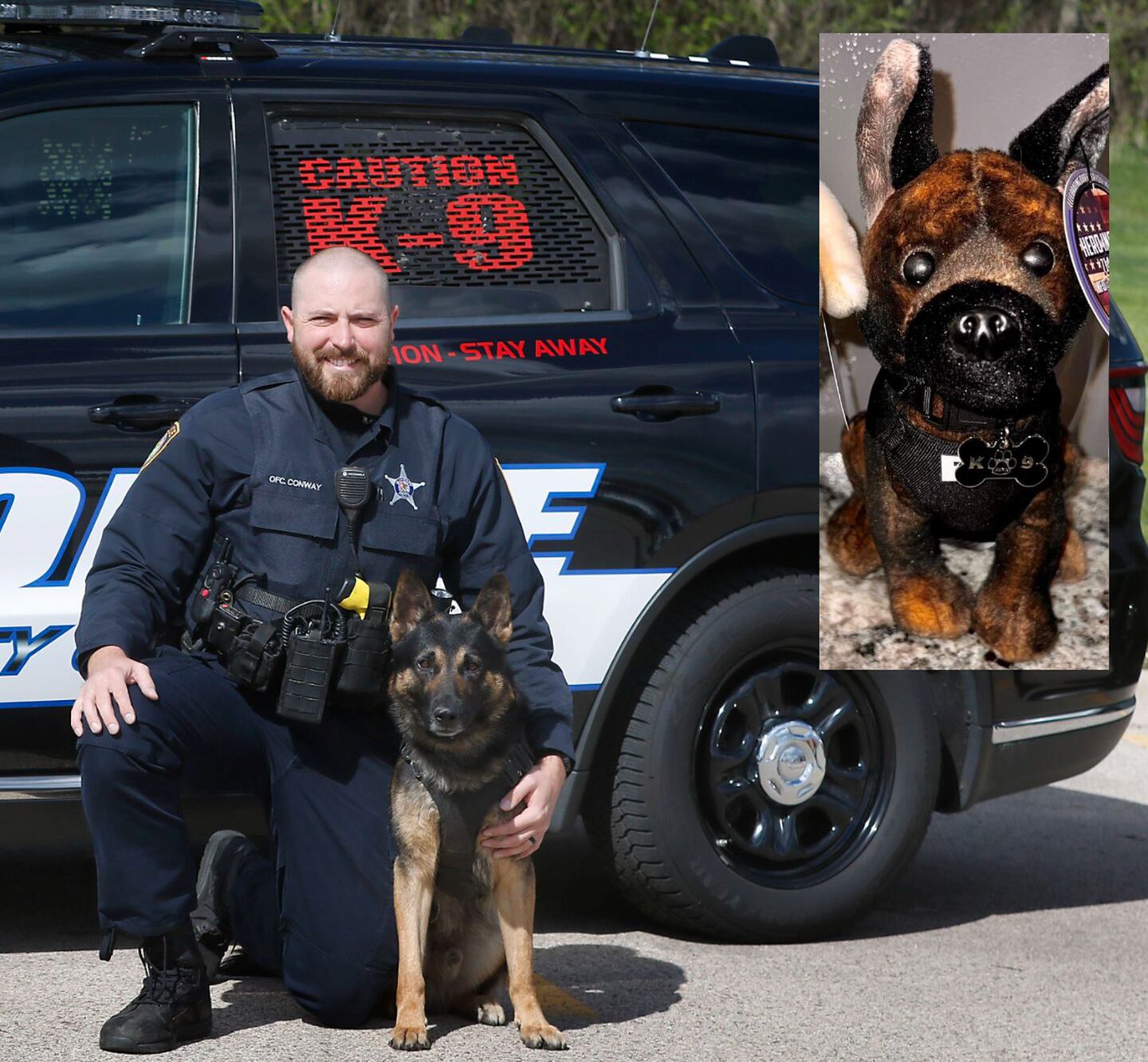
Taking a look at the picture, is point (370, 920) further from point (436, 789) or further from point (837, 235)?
point (837, 235)

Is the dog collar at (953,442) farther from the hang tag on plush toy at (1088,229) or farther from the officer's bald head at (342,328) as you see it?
the officer's bald head at (342,328)

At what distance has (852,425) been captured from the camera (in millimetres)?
4102

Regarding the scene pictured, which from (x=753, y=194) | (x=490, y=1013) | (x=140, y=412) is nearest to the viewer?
(x=490, y=1013)

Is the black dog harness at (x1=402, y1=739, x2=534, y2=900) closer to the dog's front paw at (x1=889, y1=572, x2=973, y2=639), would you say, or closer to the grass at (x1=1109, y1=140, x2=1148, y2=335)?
the dog's front paw at (x1=889, y1=572, x2=973, y2=639)

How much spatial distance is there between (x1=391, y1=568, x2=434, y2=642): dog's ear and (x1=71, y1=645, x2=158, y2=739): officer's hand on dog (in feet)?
1.52

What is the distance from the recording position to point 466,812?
11.5 feet

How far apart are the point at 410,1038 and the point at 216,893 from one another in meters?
0.55

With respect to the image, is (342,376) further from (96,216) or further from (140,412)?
(96,216)

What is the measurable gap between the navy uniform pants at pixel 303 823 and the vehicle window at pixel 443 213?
1.01m

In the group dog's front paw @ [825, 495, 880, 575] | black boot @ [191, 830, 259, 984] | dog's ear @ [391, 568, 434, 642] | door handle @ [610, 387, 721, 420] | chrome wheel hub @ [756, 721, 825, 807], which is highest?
door handle @ [610, 387, 721, 420]

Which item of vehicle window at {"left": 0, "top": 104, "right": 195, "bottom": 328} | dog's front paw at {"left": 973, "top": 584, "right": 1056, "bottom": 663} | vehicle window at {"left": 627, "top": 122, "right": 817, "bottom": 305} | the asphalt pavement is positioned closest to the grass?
the asphalt pavement

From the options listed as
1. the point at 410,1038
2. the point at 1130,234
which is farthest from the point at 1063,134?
the point at 1130,234

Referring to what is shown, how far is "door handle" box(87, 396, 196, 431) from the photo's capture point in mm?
3791

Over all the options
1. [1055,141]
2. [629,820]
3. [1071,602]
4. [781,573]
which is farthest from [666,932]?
[1055,141]
